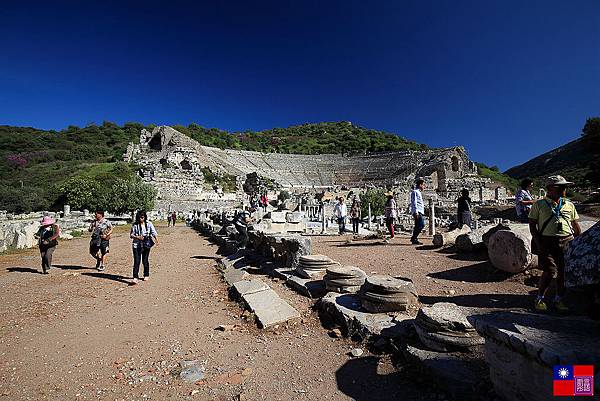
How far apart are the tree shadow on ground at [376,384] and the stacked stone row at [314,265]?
277 centimetres

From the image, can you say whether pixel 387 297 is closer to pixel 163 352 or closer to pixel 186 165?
pixel 163 352

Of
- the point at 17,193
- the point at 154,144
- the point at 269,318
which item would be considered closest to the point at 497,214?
the point at 269,318

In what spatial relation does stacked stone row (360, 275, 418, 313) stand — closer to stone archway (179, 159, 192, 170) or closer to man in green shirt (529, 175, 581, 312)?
man in green shirt (529, 175, 581, 312)

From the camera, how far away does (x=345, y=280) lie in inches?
195

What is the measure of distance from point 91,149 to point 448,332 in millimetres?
76987

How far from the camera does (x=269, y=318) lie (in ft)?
14.8

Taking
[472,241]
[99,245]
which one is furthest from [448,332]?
[99,245]

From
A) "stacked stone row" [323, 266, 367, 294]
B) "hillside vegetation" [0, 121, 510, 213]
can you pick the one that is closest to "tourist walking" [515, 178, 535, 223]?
"stacked stone row" [323, 266, 367, 294]

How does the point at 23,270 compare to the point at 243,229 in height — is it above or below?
below

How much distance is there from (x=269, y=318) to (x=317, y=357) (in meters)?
1.21

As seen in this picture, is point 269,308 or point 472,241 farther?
point 472,241

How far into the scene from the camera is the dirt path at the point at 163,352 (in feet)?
9.71

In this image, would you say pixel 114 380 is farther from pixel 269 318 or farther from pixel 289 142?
pixel 289 142

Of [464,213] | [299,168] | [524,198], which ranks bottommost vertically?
[464,213]
